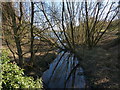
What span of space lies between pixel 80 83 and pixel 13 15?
378 centimetres

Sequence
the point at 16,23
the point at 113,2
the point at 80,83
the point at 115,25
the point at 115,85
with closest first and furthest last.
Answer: the point at 115,85
the point at 16,23
the point at 80,83
the point at 113,2
the point at 115,25

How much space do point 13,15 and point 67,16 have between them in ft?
18.5

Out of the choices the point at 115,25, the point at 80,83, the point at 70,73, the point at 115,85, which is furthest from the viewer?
the point at 115,25

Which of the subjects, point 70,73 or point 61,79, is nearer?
point 61,79

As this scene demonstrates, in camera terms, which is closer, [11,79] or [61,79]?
[11,79]

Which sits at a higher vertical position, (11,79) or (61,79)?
(11,79)

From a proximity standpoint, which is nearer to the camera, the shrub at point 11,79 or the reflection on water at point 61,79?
the shrub at point 11,79

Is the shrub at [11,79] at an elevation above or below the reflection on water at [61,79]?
above

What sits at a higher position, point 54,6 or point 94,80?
point 54,6

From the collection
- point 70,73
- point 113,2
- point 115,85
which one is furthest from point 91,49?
point 115,85

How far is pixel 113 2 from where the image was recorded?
8016 millimetres

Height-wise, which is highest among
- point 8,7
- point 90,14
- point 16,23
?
point 90,14

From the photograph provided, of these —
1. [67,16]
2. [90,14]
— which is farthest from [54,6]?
[90,14]

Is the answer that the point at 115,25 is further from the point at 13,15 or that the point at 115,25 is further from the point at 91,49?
the point at 13,15
